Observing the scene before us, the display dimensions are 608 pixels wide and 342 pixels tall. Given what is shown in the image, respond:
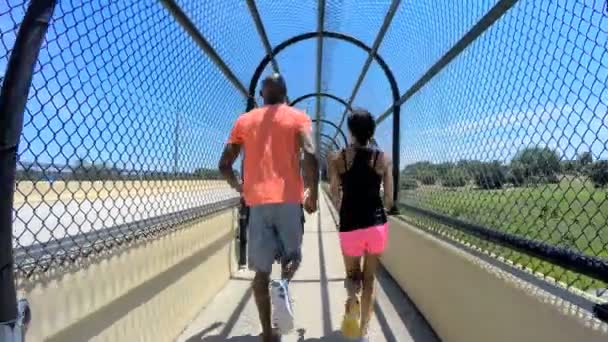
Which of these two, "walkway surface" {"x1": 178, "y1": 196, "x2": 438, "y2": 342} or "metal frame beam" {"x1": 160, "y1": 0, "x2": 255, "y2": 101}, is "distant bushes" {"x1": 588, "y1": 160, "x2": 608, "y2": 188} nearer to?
"walkway surface" {"x1": 178, "y1": 196, "x2": 438, "y2": 342}

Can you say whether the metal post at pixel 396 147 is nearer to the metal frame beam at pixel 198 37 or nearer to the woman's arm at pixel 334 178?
the metal frame beam at pixel 198 37

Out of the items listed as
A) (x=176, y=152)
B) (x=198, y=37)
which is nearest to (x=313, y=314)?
(x=176, y=152)

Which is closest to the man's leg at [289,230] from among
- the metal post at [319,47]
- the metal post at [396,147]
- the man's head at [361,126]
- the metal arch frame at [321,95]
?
the man's head at [361,126]

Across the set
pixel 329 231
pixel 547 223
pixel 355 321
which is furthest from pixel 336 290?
pixel 329 231

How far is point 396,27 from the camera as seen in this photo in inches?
279

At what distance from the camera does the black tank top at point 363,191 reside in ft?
15.0

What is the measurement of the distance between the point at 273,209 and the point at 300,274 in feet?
11.8

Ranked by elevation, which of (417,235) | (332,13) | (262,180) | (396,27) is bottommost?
(417,235)

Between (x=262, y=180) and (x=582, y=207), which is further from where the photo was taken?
(x=262, y=180)

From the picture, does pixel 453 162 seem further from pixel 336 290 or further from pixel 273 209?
pixel 336 290

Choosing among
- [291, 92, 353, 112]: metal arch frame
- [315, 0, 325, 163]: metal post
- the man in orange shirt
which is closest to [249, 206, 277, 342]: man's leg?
the man in orange shirt

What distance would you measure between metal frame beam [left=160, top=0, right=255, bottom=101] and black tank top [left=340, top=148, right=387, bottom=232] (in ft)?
5.13

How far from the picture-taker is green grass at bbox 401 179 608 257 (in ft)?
8.96

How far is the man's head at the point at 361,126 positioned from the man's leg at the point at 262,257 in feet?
3.09
